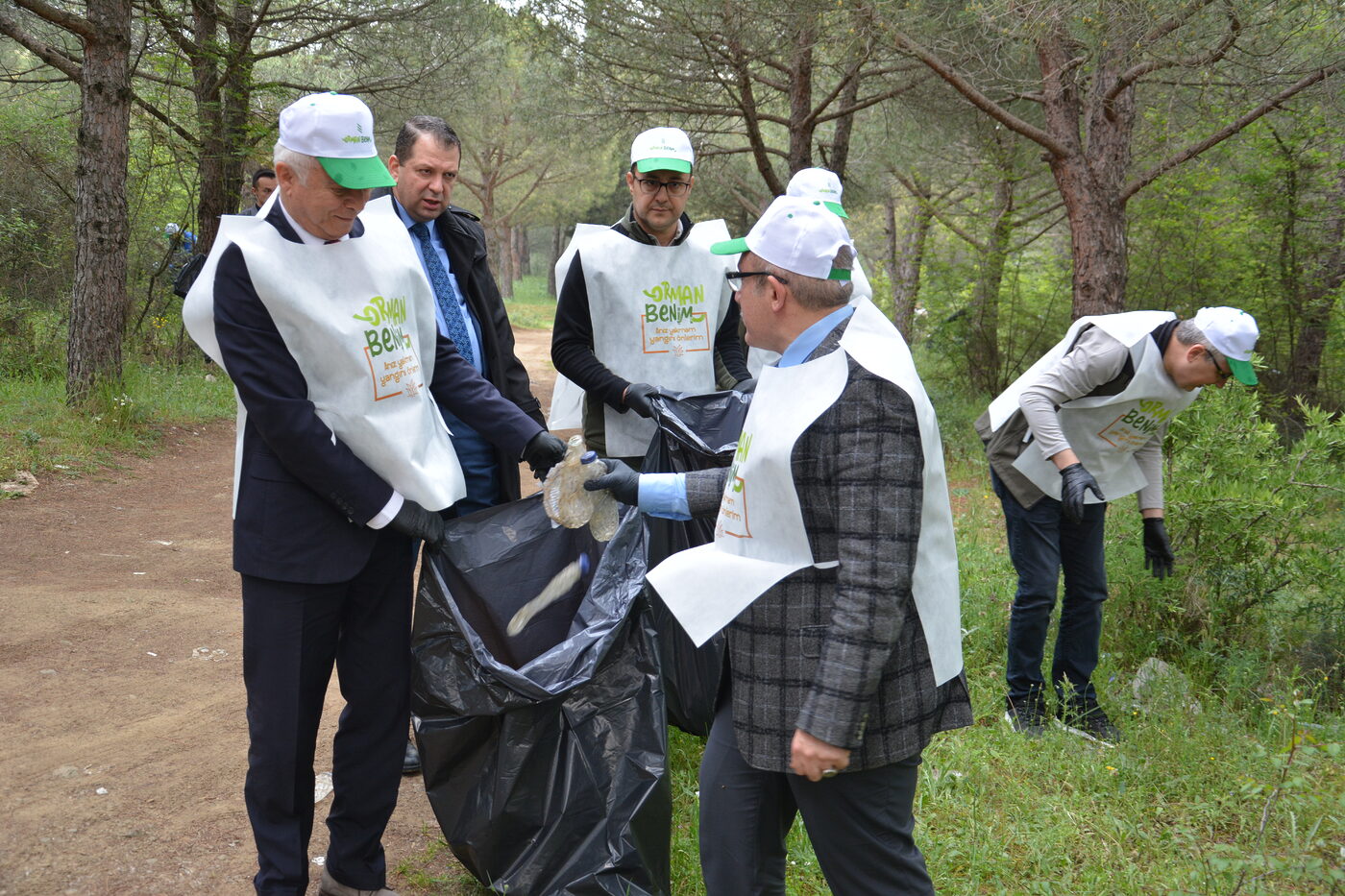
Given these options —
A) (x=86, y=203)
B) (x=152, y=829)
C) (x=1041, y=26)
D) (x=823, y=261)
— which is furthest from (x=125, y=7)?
(x=823, y=261)

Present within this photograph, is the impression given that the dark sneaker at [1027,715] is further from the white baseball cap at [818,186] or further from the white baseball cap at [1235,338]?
the white baseball cap at [818,186]

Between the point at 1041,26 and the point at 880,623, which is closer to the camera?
the point at 880,623

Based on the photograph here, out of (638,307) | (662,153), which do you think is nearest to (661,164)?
(662,153)

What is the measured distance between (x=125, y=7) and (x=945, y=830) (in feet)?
27.7

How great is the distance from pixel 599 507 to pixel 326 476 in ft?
2.23

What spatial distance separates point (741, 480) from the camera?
1931 mm

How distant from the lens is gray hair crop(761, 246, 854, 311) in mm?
1895

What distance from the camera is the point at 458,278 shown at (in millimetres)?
3262

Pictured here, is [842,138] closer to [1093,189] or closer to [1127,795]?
[1093,189]

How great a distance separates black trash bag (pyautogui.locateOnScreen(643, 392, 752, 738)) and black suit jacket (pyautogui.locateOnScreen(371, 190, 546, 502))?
15.8 inches

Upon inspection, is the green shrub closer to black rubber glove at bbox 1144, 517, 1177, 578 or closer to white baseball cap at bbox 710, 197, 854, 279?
black rubber glove at bbox 1144, 517, 1177, 578

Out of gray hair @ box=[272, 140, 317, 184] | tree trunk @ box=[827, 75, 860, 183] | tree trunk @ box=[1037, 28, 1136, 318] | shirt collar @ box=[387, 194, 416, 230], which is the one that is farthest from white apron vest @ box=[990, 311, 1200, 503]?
tree trunk @ box=[827, 75, 860, 183]

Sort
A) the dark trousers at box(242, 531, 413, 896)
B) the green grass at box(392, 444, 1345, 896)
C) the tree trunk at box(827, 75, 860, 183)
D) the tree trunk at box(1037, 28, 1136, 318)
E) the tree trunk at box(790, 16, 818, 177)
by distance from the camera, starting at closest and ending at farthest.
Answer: the dark trousers at box(242, 531, 413, 896) → the green grass at box(392, 444, 1345, 896) → the tree trunk at box(1037, 28, 1136, 318) → the tree trunk at box(790, 16, 818, 177) → the tree trunk at box(827, 75, 860, 183)

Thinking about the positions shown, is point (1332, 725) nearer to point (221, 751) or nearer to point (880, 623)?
point (880, 623)
